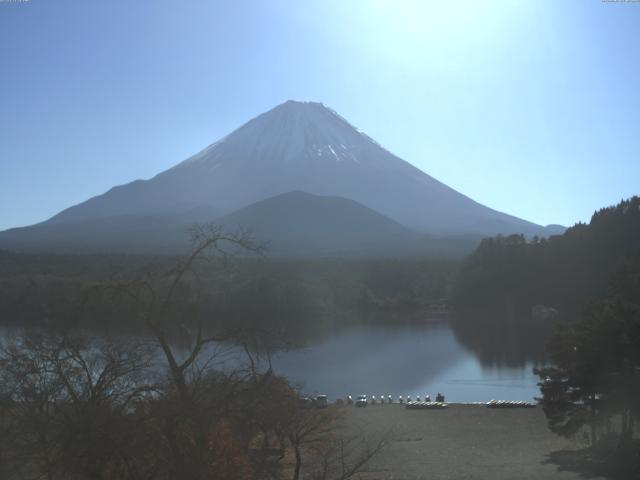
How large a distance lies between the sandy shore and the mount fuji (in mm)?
44234

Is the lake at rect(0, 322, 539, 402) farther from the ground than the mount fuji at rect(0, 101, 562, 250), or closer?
closer

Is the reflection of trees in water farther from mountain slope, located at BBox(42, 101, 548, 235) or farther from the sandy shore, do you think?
mountain slope, located at BBox(42, 101, 548, 235)

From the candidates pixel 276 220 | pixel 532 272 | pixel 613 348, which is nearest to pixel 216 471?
pixel 613 348

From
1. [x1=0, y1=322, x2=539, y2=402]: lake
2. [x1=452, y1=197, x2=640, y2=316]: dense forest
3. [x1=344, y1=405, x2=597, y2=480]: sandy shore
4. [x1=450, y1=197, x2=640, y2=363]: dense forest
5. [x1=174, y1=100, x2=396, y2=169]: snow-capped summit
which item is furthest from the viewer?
[x1=174, y1=100, x2=396, y2=169]: snow-capped summit

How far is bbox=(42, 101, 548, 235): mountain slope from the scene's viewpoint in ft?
196

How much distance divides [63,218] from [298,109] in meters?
23.5

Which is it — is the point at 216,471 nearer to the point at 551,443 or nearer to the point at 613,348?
the point at 613,348

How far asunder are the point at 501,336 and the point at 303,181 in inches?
1672

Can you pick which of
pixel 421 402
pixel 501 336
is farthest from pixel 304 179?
pixel 421 402

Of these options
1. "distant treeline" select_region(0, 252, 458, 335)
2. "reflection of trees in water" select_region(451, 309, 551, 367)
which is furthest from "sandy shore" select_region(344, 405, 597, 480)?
"reflection of trees in water" select_region(451, 309, 551, 367)

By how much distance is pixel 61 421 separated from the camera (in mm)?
2510

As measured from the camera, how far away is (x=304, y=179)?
6288 cm

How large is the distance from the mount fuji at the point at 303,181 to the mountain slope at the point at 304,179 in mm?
89

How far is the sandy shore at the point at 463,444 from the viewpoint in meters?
6.58
